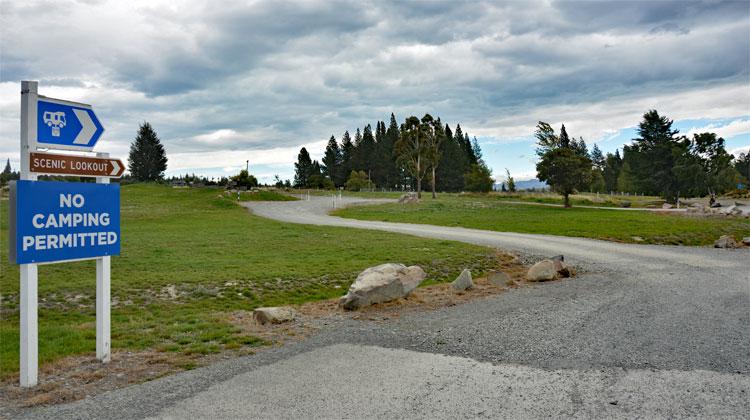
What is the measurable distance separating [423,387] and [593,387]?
176cm

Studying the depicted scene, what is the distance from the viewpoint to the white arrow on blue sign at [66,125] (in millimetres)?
5516

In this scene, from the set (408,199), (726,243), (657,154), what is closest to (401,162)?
(408,199)

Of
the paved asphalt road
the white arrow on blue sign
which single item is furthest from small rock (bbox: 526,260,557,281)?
the white arrow on blue sign

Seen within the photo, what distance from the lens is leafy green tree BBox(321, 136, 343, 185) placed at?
103875 mm

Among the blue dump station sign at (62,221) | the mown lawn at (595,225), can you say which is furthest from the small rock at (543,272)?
the mown lawn at (595,225)

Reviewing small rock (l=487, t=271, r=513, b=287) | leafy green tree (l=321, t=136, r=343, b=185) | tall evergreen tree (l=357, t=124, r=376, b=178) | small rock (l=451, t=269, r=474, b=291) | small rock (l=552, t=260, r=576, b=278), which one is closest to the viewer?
small rock (l=451, t=269, r=474, b=291)

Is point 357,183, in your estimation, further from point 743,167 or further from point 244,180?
point 743,167

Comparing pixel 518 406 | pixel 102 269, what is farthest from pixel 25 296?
pixel 518 406

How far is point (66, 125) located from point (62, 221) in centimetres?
114

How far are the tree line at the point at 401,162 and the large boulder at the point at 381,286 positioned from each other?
41928mm

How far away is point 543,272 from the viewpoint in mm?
11688

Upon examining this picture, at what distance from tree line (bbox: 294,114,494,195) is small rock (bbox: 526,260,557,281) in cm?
3952

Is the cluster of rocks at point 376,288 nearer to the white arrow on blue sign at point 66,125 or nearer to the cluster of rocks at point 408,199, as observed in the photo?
the white arrow on blue sign at point 66,125

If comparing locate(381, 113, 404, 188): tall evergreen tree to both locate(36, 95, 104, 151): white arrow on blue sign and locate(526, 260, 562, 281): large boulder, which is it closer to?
locate(526, 260, 562, 281): large boulder
